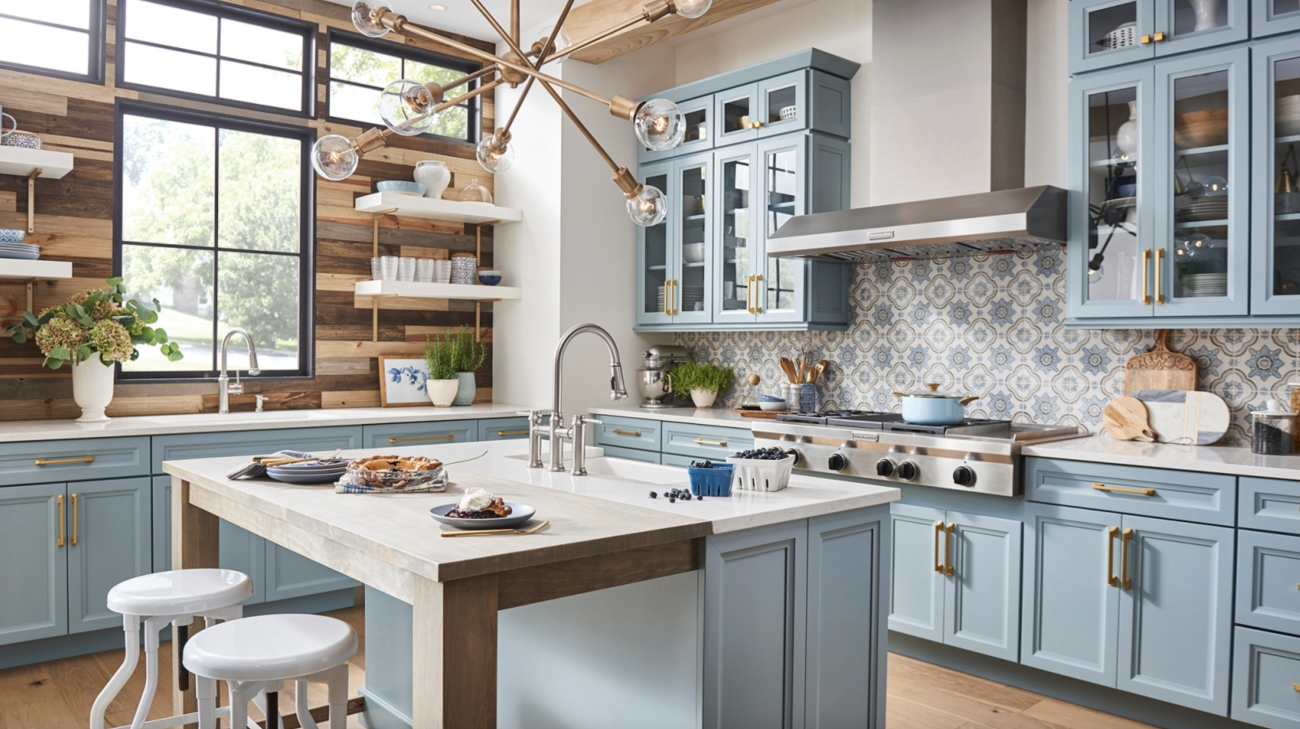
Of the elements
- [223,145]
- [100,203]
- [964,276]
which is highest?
[223,145]

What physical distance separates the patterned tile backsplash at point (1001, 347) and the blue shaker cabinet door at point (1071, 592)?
0.71 meters

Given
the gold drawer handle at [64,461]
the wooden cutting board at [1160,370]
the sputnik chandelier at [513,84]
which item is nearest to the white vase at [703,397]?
the wooden cutting board at [1160,370]

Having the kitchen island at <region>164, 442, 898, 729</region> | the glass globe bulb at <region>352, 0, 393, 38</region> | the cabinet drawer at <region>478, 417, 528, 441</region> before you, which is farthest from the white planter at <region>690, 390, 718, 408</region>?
the glass globe bulb at <region>352, 0, 393, 38</region>

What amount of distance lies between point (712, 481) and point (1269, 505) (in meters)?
1.85

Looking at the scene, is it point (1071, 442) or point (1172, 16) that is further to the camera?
point (1071, 442)

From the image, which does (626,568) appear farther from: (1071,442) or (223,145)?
(223,145)

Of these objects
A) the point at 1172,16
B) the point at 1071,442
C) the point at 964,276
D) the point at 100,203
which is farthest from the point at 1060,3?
the point at 100,203

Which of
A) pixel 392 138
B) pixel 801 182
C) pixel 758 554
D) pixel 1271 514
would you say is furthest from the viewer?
pixel 392 138

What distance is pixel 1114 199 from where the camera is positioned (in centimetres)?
342

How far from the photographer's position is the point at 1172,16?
3.25m

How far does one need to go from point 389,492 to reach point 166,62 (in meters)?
3.31

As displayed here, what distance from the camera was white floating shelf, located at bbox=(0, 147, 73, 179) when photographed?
3.72 m

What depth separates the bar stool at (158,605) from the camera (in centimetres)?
230

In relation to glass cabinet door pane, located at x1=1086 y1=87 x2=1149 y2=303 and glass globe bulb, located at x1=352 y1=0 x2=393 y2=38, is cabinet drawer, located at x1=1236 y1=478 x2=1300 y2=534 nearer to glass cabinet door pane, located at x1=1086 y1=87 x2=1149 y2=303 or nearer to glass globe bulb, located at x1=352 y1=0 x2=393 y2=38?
glass cabinet door pane, located at x1=1086 y1=87 x2=1149 y2=303
